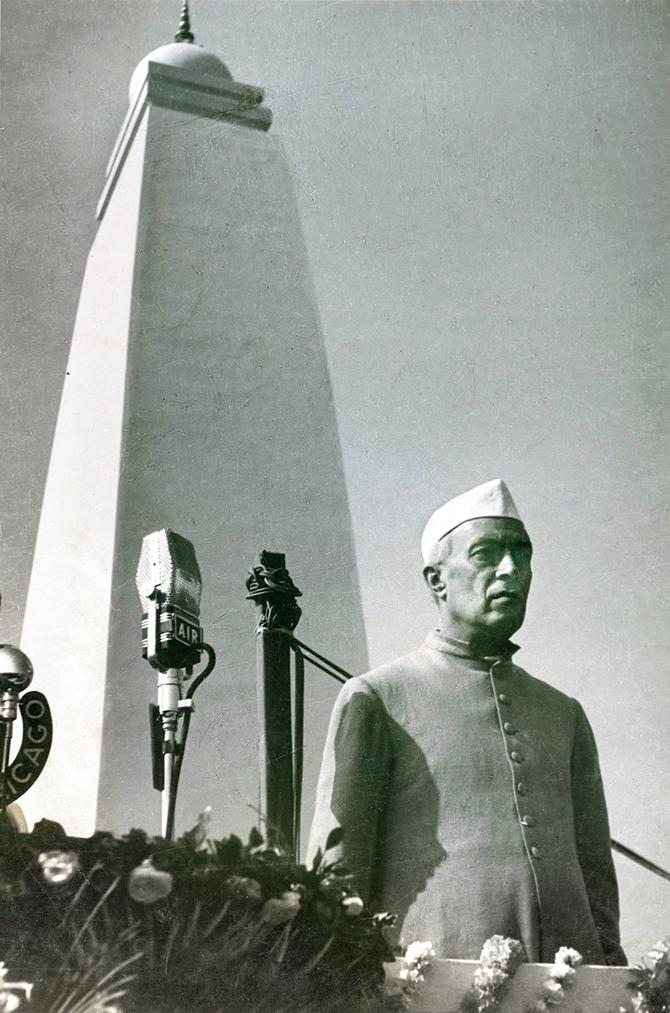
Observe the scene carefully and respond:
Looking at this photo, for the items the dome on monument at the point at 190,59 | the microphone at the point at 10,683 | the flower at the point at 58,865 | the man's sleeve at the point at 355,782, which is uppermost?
the dome on monument at the point at 190,59

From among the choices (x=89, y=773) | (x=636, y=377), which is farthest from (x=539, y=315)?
(x=89, y=773)

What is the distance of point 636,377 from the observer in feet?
11.5

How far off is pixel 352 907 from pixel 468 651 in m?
0.70

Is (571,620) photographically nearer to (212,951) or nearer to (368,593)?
(368,593)

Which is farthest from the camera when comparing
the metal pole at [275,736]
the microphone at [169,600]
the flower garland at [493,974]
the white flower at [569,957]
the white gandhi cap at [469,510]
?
the white gandhi cap at [469,510]

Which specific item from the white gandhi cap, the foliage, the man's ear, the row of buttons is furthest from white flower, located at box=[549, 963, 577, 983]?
the white gandhi cap

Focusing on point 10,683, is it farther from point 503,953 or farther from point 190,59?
point 190,59

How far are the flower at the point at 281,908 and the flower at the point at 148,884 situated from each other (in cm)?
19

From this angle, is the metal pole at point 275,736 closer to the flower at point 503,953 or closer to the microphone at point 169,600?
the microphone at point 169,600

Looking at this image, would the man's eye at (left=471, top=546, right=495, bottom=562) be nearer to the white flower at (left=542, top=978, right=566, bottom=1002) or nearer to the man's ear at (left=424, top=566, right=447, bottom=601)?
the man's ear at (left=424, top=566, right=447, bottom=601)

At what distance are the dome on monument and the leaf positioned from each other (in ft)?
6.64

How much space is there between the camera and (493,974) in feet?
8.41

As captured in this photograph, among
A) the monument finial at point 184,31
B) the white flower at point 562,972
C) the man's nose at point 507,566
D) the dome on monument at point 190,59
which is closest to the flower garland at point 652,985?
the white flower at point 562,972

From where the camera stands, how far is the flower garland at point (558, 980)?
101 inches
